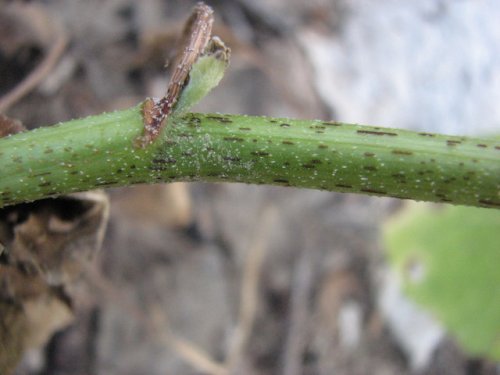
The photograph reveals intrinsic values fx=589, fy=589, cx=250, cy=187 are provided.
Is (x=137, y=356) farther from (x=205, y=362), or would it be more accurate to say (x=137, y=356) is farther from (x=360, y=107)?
(x=360, y=107)

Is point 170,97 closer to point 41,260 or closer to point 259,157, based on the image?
point 259,157

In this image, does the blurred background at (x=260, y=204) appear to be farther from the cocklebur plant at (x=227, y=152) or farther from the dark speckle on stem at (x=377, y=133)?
the dark speckle on stem at (x=377, y=133)

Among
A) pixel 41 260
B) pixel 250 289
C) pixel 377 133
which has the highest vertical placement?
pixel 250 289

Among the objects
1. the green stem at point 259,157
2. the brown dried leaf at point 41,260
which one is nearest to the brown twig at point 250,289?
the brown dried leaf at point 41,260

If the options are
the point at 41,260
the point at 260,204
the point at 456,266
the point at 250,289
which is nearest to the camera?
the point at 41,260

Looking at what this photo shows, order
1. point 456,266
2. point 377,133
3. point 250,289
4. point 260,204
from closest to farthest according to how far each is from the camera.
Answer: point 377,133
point 456,266
point 250,289
point 260,204

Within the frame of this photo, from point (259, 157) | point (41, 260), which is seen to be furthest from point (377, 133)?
point (41, 260)
